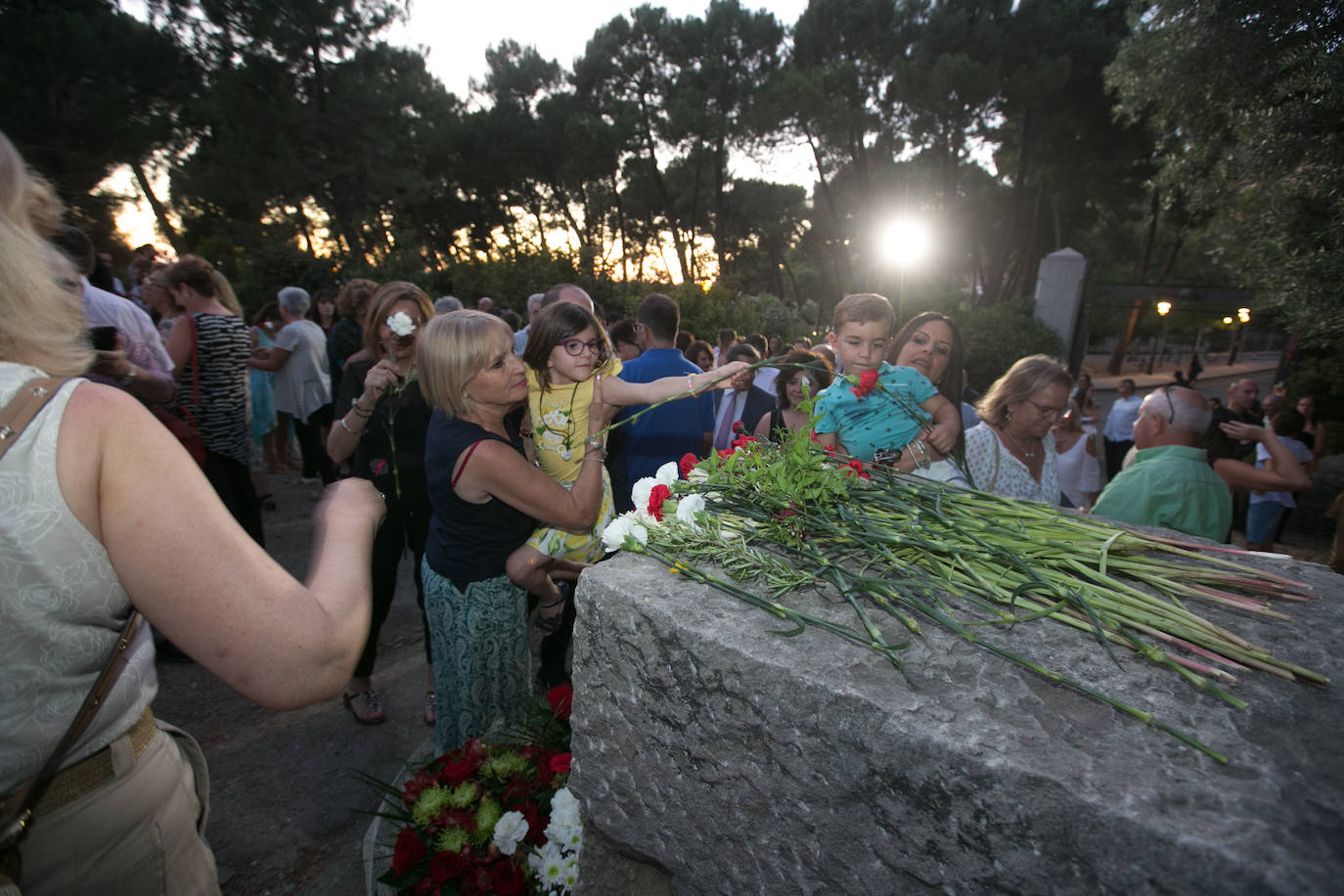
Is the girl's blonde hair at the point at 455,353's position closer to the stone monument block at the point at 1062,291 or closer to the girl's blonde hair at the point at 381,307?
the girl's blonde hair at the point at 381,307

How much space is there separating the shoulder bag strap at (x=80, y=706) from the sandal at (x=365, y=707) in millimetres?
2552

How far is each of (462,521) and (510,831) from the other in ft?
3.51

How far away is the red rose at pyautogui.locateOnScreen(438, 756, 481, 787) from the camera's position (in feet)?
6.72

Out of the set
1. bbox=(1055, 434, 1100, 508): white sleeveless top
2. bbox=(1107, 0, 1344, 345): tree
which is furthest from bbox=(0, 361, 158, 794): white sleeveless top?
bbox=(1107, 0, 1344, 345): tree

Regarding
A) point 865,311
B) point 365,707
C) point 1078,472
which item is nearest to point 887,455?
point 865,311

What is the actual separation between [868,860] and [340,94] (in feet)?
73.9

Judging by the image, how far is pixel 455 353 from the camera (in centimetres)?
221

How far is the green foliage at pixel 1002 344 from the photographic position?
1648cm

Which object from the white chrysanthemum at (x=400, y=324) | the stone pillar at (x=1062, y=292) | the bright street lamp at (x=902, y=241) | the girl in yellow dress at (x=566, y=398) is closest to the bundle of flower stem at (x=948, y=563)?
the girl in yellow dress at (x=566, y=398)

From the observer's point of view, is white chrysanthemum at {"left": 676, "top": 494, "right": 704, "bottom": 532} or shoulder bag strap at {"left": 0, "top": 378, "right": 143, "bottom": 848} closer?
shoulder bag strap at {"left": 0, "top": 378, "right": 143, "bottom": 848}

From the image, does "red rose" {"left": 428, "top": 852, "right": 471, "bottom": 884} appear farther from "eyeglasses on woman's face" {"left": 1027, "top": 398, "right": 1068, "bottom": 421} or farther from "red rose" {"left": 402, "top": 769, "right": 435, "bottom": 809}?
"eyeglasses on woman's face" {"left": 1027, "top": 398, "right": 1068, "bottom": 421}

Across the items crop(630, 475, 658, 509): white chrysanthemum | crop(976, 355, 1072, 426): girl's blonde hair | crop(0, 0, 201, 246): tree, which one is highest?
crop(0, 0, 201, 246): tree

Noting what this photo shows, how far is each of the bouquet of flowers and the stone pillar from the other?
61.6ft

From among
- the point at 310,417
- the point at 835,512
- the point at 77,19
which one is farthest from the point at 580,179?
the point at 835,512
